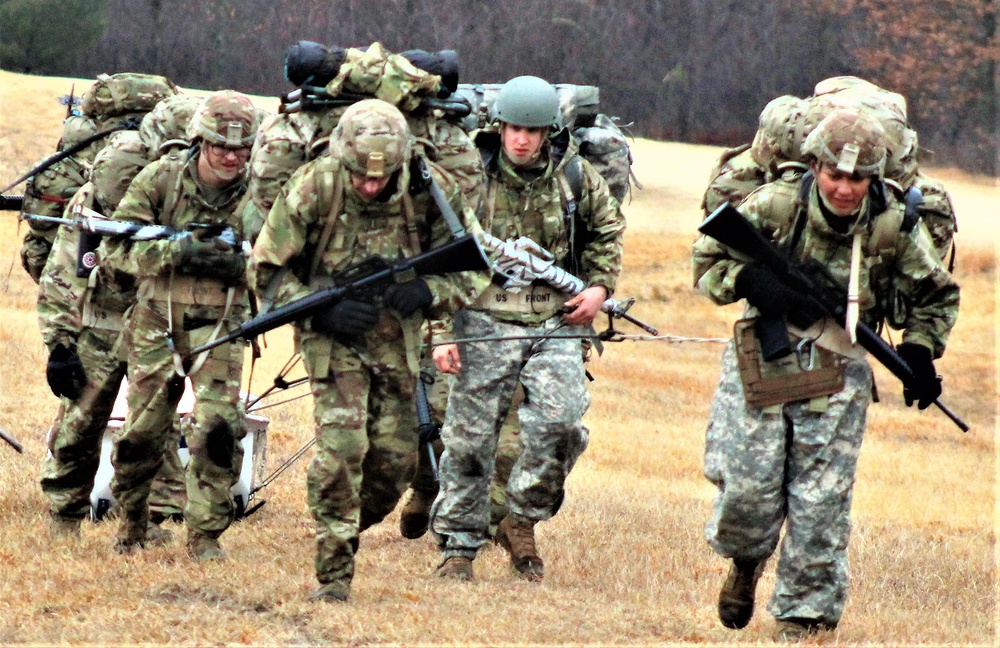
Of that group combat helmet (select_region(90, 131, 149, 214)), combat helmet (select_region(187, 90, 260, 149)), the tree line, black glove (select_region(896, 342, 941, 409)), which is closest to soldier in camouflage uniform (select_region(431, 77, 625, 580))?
combat helmet (select_region(187, 90, 260, 149))

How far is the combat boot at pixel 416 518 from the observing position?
30.3ft

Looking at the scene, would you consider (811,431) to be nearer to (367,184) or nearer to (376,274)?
(376,274)

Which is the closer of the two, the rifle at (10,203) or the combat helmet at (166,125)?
the combat helmet at (166,125)

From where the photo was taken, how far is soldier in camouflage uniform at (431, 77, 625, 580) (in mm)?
7980

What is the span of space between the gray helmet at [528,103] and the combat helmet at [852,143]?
1879mm

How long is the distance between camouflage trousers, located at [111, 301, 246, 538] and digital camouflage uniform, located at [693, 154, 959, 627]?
8.31ft

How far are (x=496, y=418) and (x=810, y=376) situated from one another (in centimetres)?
197

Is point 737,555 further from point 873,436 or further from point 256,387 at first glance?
point 873,436

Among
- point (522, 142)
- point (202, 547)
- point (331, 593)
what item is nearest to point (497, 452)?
point (202, 547)

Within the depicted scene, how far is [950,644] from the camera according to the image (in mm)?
7148

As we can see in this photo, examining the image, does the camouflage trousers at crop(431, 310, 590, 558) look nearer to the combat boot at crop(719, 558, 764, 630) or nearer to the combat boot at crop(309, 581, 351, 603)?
the combat boot at crop(309, 581, 351, 603)

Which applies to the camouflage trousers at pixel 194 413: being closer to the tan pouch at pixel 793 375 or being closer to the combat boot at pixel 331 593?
the combat boot at pixel 331 593

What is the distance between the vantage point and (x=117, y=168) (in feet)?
26.6

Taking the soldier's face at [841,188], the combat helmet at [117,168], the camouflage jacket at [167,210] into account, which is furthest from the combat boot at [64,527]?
the soldier's face at [841,188]
